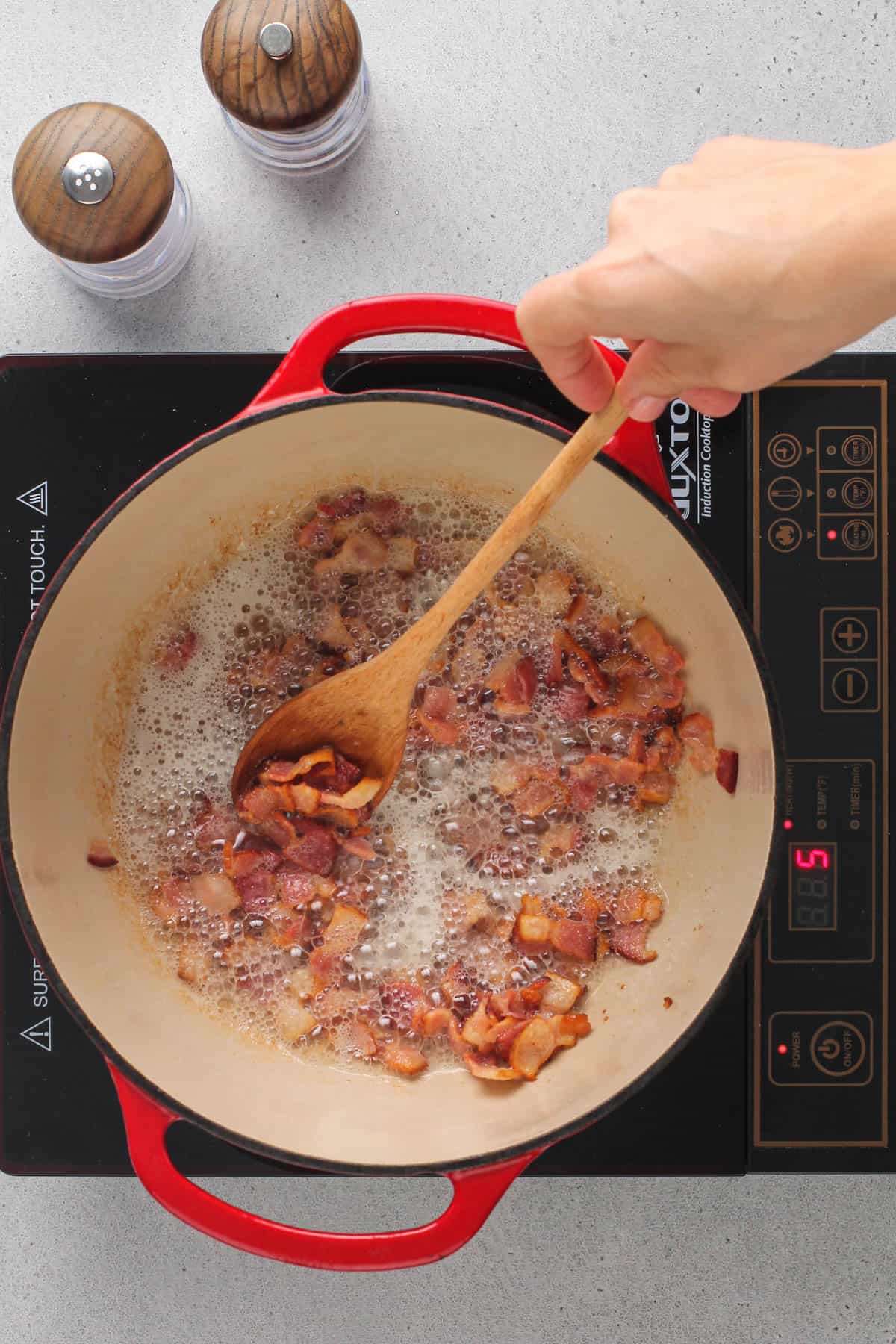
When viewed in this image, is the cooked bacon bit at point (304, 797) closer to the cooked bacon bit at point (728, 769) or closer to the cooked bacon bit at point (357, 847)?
the cooked bacon bit at point (357, 847)

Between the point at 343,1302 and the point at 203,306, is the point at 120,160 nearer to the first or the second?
the point at 203,306

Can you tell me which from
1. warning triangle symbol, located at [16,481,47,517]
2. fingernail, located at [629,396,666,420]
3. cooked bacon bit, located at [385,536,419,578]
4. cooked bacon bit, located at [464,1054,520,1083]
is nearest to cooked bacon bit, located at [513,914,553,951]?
Answer: cooked bacon bit, located at [464,1054,520,1083]

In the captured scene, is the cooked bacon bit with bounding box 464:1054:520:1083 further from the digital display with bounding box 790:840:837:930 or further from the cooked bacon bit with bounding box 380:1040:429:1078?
the digital display with bounding box 790:840:837:930

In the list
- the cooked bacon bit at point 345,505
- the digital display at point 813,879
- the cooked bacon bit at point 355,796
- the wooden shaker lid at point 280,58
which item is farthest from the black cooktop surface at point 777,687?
the cooked bacon bit at point 355,796

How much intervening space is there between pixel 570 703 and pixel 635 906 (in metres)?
0.21

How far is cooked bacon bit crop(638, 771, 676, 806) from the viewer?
3.11ft

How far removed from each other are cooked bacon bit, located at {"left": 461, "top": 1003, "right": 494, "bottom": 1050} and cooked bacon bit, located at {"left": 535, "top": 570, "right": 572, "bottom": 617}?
1.28 ft

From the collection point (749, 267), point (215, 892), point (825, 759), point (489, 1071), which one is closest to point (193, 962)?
point (215, 892)

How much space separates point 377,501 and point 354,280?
220mm

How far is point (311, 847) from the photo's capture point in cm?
95

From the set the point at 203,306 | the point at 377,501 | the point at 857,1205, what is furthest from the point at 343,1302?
the point at 203,306

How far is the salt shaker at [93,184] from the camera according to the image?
0.83 metres

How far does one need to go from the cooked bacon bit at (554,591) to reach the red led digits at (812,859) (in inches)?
12.6

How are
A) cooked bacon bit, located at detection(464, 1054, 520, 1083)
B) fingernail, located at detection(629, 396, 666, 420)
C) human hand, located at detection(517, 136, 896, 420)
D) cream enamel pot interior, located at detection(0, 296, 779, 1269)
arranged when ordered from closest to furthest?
human hand, located at detection(517, 136, 896, 420) < fingernail, located at detection(629, 396, 666, 420) < cream enamel pot interior, located at detection(0, 296, 779, 1269) < cooked bacon bit, located at detection(464, 1054, 520, 1083)
